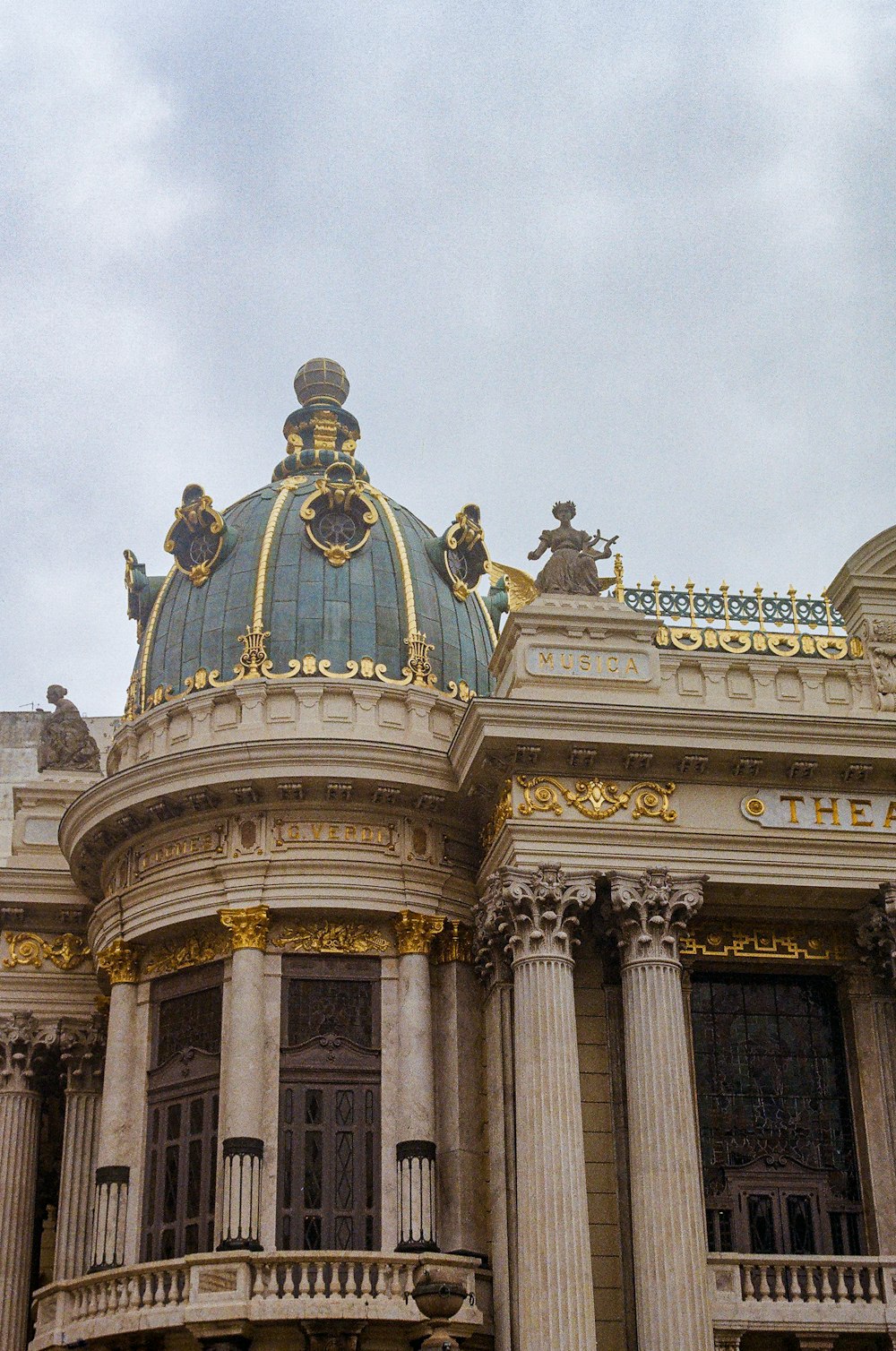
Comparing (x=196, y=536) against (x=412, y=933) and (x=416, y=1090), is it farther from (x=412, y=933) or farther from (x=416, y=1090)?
(x=416, y=1090)

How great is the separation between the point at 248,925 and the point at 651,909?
672 cm

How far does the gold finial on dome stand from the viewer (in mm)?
41438

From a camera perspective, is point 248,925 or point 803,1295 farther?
point 248,925

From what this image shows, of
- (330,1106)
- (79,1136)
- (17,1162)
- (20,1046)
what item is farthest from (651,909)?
(17,1162)

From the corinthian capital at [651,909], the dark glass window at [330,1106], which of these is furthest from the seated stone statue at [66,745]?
the corinthian capital at [651,909]

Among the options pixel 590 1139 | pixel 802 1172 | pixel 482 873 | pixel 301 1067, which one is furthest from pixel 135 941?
pixel 802 1172

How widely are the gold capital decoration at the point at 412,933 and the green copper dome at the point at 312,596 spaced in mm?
4788

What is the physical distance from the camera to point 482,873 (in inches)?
1249

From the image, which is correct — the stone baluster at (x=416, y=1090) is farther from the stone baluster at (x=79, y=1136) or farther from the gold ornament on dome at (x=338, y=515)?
the gold ornament on dome at (x=338, y=515)

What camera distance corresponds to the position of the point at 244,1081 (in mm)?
30000

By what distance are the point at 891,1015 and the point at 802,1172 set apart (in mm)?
2940

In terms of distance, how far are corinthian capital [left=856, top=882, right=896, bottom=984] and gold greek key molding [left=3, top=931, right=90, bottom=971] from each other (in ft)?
48.0

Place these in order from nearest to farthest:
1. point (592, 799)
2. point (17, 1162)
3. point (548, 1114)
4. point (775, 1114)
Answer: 1. point (548, 1114)
2. point (592, 799)
3. point (775, 1114)
4. point (17, 1162)

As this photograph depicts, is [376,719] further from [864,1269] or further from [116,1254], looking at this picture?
[864,1269]
